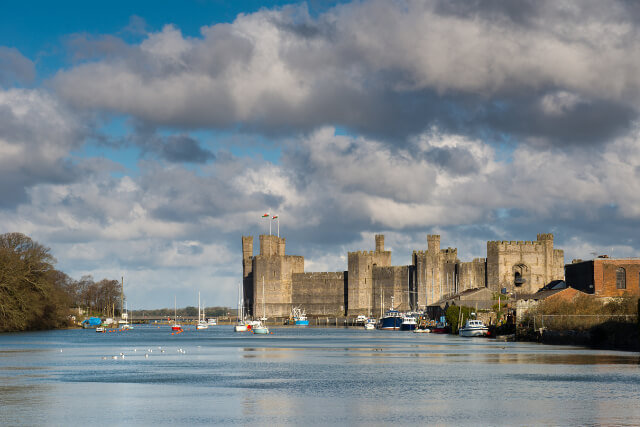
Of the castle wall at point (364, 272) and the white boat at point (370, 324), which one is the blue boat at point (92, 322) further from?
the white boat at point (370, 324)

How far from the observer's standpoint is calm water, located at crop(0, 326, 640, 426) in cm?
2025

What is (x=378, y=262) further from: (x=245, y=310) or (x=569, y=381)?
(x=569, y=381)

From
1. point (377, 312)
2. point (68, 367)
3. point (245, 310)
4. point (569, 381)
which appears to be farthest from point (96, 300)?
point (569, 381)

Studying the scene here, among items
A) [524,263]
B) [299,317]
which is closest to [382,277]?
[299,317]

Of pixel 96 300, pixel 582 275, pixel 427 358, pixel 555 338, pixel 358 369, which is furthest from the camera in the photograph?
pixel 96 300

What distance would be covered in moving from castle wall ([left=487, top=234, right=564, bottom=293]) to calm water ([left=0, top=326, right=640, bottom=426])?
52628mm

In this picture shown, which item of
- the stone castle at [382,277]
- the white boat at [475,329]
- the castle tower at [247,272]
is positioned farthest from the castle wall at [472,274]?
the castle tower at [247,272]

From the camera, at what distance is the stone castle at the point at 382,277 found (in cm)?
9581

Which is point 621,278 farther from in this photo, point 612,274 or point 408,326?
point 408,326

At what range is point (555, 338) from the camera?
184 ft

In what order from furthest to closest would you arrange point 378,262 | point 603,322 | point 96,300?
point 96,300 → point 378,262 → point 603,322

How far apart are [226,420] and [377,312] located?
9230 cm

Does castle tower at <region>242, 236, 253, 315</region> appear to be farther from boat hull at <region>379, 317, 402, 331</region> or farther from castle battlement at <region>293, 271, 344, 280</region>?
boat hull at <region>379, 317, 402, 331</region>

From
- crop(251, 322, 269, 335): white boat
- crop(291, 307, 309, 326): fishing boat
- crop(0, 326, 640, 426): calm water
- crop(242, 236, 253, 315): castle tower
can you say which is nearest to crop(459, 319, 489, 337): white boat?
crop(251, 322, 269, 335): white boat
